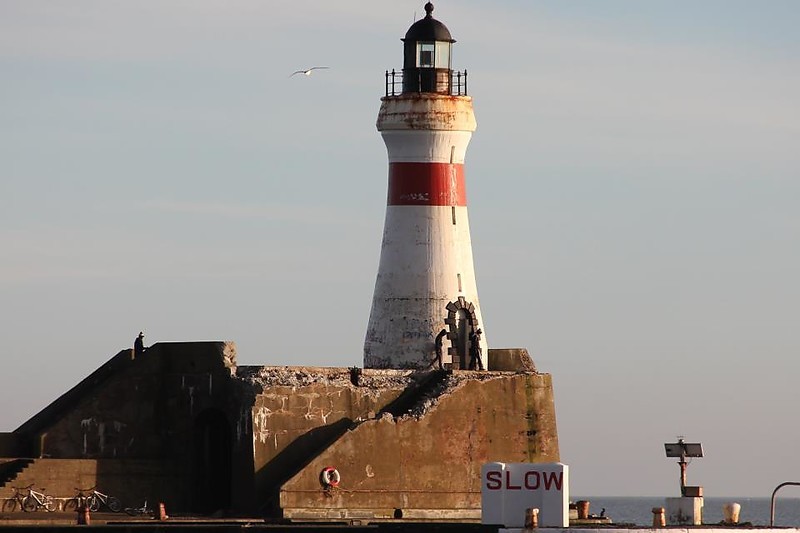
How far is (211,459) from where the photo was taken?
43875 mm

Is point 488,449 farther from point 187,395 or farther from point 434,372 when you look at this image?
point 187,395

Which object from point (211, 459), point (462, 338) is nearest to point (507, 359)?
point (462, 338)

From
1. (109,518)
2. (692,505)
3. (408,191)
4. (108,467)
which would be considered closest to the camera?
(692,505)

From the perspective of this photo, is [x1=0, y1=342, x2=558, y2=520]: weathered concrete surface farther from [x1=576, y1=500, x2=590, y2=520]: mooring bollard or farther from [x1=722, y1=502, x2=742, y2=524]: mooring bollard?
[x1=722, y1=502, x2=742, y2=524]: mooring bollard

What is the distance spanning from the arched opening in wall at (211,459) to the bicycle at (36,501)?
3536 mm

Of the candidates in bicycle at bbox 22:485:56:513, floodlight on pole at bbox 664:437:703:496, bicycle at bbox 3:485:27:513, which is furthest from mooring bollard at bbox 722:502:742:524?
bicycle at bbox 3:485:27:513

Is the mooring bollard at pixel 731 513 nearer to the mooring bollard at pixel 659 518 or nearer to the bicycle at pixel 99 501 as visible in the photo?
the mooring bollard at pixel 659 518

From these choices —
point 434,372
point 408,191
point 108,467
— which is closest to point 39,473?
point 108,467

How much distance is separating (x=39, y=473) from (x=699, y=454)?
13.0 m

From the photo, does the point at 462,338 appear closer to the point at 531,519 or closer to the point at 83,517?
the point at 83,517

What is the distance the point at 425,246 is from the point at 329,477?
9.11m

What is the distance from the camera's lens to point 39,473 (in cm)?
4131

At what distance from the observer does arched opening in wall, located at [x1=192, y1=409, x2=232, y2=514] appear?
1719 inches

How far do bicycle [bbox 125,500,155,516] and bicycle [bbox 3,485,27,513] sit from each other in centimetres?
209
